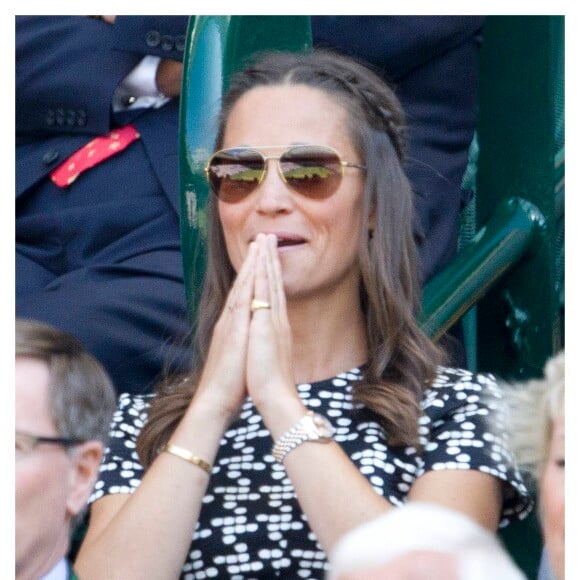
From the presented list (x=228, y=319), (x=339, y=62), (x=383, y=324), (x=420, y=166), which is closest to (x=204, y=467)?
(x=228, y=319)

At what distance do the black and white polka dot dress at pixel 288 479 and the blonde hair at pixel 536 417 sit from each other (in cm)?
8

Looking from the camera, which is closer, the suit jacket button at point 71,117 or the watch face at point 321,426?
the watch face at point 321,426

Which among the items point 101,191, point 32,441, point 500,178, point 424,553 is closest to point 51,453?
point 32,441

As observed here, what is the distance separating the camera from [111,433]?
4.60 ft

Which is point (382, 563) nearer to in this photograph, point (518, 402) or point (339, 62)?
point (518, 402)

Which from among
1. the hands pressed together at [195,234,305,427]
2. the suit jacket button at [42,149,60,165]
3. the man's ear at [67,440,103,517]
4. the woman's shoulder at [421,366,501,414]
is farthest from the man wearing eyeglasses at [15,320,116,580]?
the suit jacket button at [42,149,60,165]

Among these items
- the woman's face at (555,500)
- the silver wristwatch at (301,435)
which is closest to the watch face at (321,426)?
the silver wristwatch at (301,435)

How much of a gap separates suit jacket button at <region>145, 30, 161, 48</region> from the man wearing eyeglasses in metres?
0.52

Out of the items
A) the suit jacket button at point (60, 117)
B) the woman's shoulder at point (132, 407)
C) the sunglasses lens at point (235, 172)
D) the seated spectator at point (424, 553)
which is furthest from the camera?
the suit jacket button at point (60, 117)

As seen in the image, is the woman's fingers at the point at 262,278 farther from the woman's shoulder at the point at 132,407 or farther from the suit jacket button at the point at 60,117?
the suit jacket button at the point at 60,117

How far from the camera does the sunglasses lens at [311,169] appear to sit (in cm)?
132

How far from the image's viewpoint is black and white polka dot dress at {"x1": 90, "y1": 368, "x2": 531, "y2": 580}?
4.18 feet

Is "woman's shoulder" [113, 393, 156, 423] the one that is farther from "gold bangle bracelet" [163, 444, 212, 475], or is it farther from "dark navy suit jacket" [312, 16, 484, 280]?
"dark navy suit jacket" [312, 16, 484, 280]

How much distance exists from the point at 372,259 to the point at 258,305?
0.58 ft
